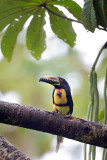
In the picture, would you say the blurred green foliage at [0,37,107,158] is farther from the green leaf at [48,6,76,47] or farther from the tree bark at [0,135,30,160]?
the tree bark at [0,135,30,160]

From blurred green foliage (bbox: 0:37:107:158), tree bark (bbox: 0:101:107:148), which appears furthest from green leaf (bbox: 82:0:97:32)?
blurred green foliage (bbox: 0:37:107:158)

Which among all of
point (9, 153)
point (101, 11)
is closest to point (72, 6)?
point (101, 11)

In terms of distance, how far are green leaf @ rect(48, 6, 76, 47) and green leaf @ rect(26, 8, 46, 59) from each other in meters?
0.10

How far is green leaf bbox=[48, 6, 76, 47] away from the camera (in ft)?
9.95

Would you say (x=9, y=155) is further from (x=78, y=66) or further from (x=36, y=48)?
(x=78, y=66)

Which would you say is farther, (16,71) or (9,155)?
(16,71)

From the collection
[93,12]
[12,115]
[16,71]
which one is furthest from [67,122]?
[16,71]

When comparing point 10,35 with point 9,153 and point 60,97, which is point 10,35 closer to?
point 60,97

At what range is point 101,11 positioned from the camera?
8.05 ft

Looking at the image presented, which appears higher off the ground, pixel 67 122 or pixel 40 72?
pixel 40 72

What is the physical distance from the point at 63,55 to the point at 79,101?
9.11 ft

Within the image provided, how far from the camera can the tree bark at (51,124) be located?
6.78 ft

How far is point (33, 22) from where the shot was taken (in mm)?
3082

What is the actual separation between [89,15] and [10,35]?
96 centimetres
